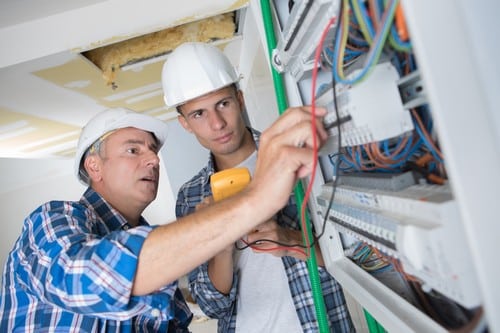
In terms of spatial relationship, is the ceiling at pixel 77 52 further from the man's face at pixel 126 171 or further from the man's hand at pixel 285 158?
the man's hand at pixel 285 158

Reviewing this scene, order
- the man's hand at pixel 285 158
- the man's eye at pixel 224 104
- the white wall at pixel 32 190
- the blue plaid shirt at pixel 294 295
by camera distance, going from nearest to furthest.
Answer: the man's hand at pixel 285 158 → the blue plaid shirt at pixel 294 295 → the man's eye at pixel 224 104 → the white wall at pixel 32 190

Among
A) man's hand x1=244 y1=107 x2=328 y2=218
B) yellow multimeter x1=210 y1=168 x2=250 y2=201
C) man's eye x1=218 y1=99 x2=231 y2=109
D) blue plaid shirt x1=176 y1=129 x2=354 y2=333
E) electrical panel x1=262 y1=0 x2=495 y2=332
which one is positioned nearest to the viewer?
electrical panel x1=262 y1=0 x2=495 y2=332

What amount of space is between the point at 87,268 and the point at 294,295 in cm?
78

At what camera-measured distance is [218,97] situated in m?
1.45

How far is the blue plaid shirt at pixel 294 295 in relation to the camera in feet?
4.46

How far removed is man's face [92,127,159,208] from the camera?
4.51 feet

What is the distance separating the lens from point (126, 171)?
4.52 feet

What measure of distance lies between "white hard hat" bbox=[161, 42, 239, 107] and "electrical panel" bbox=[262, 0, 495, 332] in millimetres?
436

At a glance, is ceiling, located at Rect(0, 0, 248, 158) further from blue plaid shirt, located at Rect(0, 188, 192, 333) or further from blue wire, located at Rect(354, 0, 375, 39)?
blue wire, located at Rect(354, 0, 375, 39)

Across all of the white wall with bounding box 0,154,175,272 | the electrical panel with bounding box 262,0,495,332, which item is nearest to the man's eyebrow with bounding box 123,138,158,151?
the electrical panel with bounding box 262,0,495,332

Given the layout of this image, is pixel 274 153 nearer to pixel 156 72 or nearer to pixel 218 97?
pixel 218 97

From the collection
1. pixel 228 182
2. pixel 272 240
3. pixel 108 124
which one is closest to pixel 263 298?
pixel 272 240

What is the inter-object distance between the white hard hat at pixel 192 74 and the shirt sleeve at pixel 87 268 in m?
0.63

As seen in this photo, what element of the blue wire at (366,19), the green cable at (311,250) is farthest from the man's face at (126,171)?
the blue wire at (366,19)
